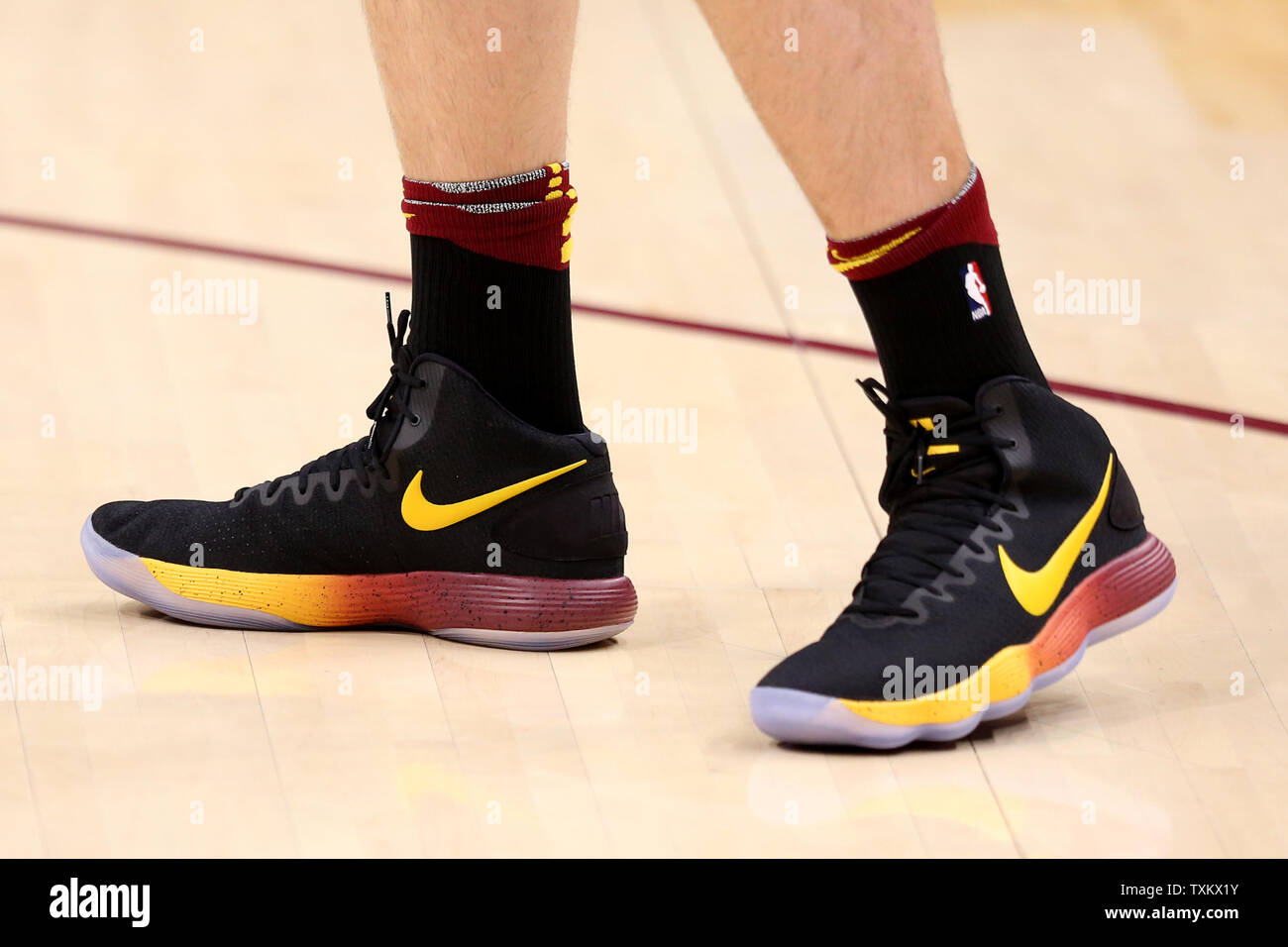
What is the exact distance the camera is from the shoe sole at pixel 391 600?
3.38ft

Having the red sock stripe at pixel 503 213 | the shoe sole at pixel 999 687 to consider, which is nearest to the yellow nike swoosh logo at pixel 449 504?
the red sock stripe at pixel 503 213

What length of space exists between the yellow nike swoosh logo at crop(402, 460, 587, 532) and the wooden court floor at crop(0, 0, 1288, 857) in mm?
79

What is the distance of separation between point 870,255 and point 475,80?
0.84ft

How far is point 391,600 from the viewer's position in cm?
106

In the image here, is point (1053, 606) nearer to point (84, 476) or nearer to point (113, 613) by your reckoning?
point (113, 613)

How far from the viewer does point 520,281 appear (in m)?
1.02

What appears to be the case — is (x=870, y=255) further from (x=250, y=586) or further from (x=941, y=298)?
(x=250, y=586)

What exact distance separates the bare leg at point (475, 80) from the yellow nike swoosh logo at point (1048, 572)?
0.38m

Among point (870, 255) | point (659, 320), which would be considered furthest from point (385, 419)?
point (659, 320)

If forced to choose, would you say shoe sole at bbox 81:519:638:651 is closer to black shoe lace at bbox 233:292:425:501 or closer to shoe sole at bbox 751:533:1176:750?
black shoe lace at bbox 233:292:425:501

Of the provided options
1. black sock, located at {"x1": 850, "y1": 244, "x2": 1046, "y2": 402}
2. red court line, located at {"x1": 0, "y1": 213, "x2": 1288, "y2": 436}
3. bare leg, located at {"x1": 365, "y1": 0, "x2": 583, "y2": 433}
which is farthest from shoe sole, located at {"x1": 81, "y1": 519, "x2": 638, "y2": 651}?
red court line, located at {"x1": 0, "y1": 213, "x2": 1288, "y2": 436}

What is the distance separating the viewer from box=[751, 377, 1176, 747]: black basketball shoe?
2.82ft

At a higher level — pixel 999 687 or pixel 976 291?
pixel 976 291

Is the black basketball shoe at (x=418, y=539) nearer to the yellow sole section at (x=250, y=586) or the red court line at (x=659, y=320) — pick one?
the yellow sole section at (x=250, y=586)
